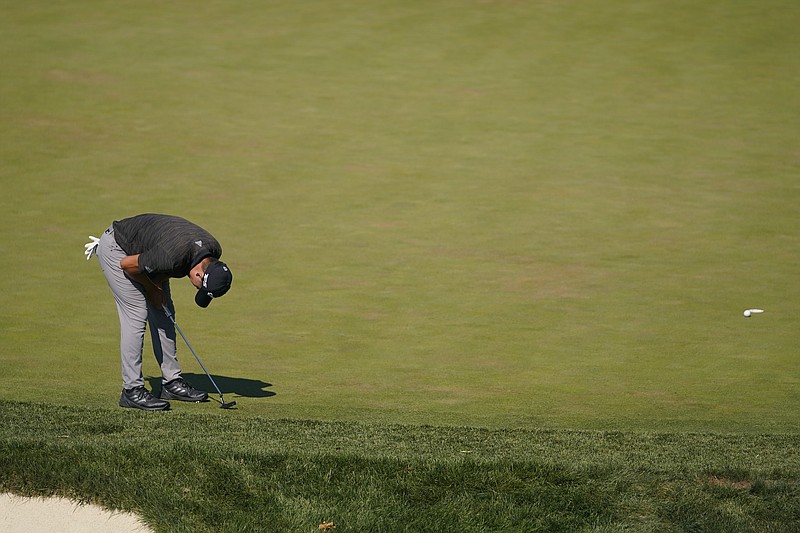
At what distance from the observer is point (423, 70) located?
23.4 meters

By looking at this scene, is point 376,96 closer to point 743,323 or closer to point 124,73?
point 124,73

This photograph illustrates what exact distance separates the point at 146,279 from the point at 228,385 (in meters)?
1.28

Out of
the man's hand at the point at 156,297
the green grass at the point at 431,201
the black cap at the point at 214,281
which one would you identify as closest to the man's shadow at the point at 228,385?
the green grass at the point at 431,201

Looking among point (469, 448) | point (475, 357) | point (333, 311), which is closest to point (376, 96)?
point (333, 311)

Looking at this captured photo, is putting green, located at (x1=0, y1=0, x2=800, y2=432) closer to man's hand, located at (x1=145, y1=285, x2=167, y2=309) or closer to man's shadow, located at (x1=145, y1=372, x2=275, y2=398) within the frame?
man's shadow, located at (x1=145, y1=372, x2=275, y2=398)

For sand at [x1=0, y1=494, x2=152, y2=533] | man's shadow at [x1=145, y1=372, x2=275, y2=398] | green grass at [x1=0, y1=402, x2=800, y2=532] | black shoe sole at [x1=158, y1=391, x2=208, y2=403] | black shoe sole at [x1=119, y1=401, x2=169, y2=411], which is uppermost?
man's shadow at [x1=145, y1=372, x2=275, y2=398]

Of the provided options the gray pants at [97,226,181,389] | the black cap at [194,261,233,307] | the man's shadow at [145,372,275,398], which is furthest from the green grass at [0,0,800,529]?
the black cap at [194,261,233,307]

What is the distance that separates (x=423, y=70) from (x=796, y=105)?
7121 mm

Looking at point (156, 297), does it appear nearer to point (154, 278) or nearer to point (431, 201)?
point (154, 278)

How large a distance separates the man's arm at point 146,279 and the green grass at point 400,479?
1222 mm

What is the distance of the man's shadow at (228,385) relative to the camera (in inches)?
349

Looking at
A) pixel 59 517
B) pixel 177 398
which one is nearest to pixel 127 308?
pixel 177 398

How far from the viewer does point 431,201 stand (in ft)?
57.6

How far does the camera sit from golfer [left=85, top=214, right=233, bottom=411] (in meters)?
7.85
